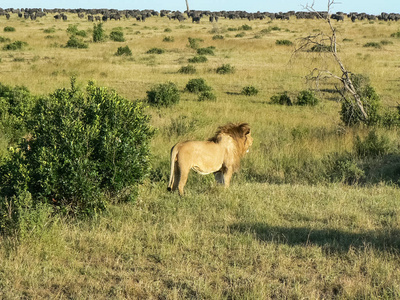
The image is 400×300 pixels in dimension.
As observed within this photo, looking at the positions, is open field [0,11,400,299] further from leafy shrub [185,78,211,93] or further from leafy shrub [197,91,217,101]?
leafy shrub [185,78,211,93]

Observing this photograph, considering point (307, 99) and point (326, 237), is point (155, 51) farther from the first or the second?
point (326, 237)

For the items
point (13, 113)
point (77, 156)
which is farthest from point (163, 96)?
point (77, 156)

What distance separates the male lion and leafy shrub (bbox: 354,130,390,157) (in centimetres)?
402

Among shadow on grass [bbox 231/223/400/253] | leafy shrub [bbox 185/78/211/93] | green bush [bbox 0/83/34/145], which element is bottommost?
leafy shrub [bbox 185/78/211/93]

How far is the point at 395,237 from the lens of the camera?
5.71m

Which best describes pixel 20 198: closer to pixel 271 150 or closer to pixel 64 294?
pixel 64 294

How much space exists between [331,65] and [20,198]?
21.7 meters

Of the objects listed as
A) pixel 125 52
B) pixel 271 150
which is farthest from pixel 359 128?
pixel 125 52

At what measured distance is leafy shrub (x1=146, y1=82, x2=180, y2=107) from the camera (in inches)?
653

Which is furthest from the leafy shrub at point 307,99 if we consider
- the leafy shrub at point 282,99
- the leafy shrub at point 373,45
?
the leafy shrub at point 373,45

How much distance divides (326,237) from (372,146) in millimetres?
5537

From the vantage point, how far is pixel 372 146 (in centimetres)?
1083

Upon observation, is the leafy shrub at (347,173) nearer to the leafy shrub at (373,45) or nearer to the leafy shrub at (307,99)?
the leafy shrub at (307,99)

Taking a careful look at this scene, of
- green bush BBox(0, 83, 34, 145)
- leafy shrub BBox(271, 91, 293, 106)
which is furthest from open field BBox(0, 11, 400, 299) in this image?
leafy shrub BBox(271, 91, 293, 106)
